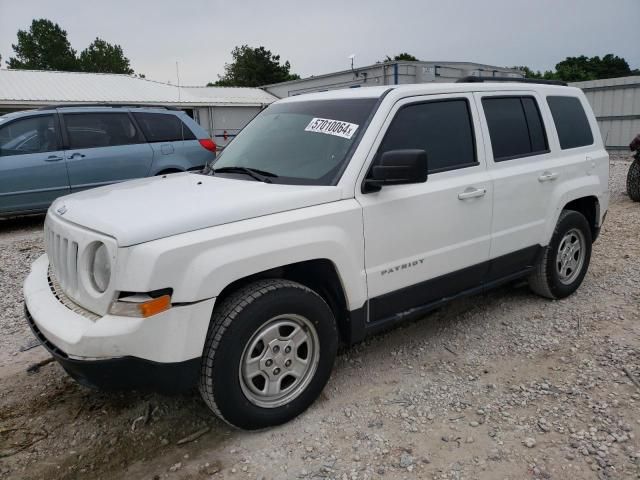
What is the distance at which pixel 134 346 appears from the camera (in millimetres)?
2277

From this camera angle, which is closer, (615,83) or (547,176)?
(547,176)

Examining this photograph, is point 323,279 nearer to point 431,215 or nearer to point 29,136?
point 431,215

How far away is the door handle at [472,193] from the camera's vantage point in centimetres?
342

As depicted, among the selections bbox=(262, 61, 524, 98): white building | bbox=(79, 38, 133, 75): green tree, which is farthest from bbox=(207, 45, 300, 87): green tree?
bbox=(262, 61, 524, 98): white building

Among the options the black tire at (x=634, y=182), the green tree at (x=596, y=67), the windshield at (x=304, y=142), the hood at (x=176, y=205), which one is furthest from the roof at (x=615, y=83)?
the green tree at (x=596, y=67)

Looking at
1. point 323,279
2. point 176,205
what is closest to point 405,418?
point 323,279

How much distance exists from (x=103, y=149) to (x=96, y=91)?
15.0 metres

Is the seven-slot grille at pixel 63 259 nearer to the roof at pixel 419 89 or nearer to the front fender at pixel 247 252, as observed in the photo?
the front fender at pixel 247 252

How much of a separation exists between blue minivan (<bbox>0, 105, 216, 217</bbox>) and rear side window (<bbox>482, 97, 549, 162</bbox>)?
5.78 meters

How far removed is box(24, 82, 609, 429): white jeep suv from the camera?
2.33 metres

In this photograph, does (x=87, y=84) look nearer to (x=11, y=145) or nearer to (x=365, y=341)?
(x=11, y=145)

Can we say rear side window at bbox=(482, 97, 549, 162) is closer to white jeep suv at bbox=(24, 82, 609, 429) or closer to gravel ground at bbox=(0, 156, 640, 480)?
white jeep suv at bbox=(24, 82, 609, 429)

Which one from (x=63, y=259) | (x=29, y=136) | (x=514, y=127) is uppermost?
(x=29, y=136)

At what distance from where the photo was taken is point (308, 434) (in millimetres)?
2750
